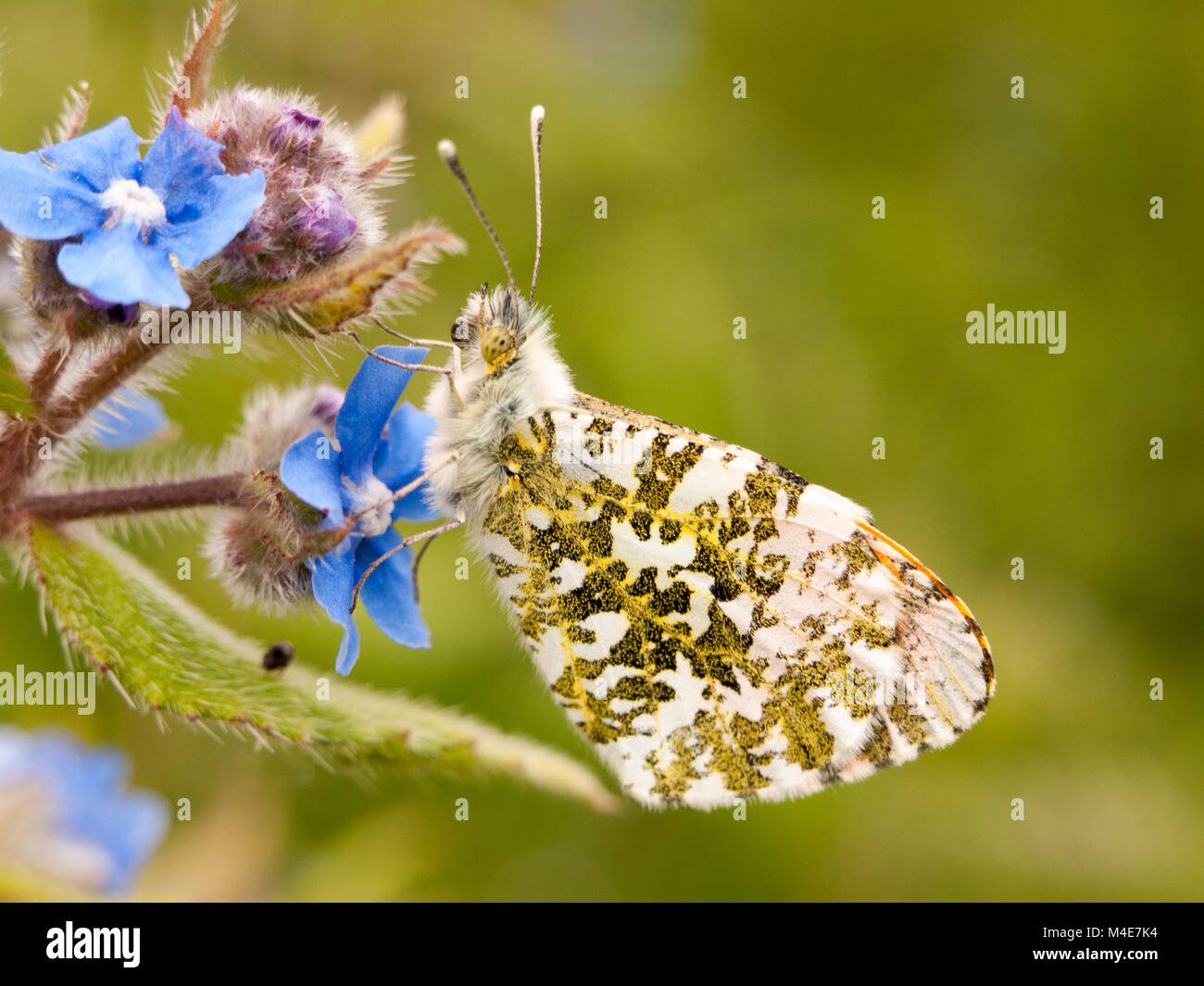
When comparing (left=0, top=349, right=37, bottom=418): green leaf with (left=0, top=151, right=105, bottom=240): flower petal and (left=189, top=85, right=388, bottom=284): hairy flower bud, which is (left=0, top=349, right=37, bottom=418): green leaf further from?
(left=189, top=85, right=388, bottom=284): hairy flower bud

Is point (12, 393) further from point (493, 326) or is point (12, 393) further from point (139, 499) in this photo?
point (493, 326)

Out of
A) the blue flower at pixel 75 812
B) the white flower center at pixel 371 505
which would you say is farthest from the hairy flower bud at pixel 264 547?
the blue flower at pixel 75 812

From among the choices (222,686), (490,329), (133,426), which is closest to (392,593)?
(222,686)

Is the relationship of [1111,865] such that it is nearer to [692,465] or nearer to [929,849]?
[929,849]

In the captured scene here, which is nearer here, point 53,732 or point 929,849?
point 53,732

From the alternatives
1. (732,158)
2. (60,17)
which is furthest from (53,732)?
(732,158)

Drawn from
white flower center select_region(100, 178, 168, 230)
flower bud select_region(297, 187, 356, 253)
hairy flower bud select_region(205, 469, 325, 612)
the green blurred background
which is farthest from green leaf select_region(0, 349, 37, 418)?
the green blurred background
